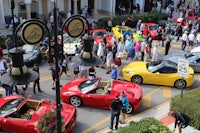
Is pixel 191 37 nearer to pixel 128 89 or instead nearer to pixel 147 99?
pixel 147 99

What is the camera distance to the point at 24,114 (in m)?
11.4

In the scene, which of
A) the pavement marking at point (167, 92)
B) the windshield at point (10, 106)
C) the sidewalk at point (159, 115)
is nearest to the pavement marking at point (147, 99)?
the pavement marking at point (167, 92)

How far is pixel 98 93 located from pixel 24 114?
3.29m

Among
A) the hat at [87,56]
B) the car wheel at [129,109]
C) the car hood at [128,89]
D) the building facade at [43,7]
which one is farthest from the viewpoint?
the building facade at [43,7]

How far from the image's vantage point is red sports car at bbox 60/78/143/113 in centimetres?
1280

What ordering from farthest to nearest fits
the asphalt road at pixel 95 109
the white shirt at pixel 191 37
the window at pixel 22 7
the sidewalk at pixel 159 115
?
the window at pixel 22 7
the white shirt at pixel 191 37
the sidewalk at pixel 159 115
the asphalt road at pixel 95 109

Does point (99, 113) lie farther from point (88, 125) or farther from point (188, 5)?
point (188, 5)

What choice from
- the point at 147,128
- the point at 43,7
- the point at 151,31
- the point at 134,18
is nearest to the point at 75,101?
the point at 147,128

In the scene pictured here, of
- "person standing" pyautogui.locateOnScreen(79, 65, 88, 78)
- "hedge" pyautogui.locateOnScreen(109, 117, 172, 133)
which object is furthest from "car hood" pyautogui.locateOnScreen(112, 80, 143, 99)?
"hedge" pyautogui.locateOnScreen(109, 117, 172, 133)

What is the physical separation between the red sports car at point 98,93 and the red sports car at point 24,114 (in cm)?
149

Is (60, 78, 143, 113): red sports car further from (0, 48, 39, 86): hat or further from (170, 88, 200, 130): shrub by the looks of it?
(0, 48, 39, 86): hat

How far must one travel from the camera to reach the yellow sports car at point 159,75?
15.4m

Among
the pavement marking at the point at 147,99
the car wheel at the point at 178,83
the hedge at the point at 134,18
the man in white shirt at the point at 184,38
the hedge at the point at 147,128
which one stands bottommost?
the pavement marking at the point at 147,99

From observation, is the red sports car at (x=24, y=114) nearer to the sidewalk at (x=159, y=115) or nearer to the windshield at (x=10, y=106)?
the windshield at (x=10, y=106)
